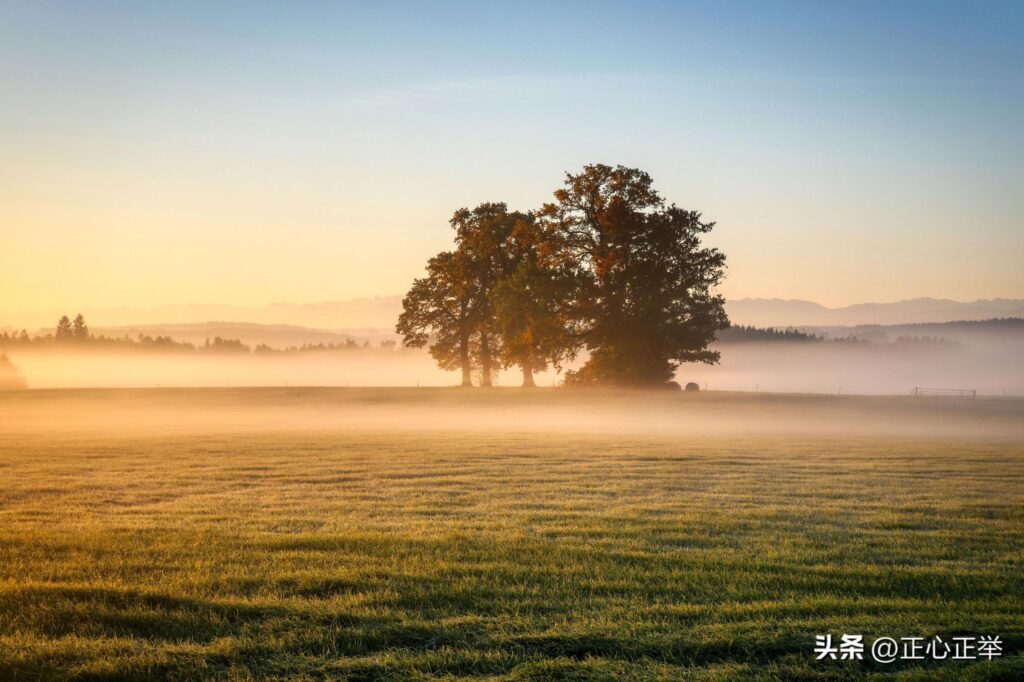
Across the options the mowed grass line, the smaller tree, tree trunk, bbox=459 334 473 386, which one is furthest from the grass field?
the smaller tree

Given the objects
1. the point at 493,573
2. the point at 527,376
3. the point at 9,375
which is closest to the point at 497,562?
the point at 493,573

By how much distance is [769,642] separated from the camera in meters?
6.02

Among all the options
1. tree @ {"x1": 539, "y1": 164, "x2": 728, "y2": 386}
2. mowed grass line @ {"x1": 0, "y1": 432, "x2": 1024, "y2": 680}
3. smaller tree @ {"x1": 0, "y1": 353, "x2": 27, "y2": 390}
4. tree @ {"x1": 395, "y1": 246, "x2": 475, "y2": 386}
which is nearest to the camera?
mowed grass line @ {"x1": 0, "y1": 432, "x2": 1024, "y2": 680}

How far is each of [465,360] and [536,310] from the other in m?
12.7

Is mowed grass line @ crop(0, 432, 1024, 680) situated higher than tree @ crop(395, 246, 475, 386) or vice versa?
tree @ crop(395, 246, 475, 386)

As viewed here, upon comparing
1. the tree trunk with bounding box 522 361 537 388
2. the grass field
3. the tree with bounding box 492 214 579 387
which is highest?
the tree with bounding box 492 214 579 387

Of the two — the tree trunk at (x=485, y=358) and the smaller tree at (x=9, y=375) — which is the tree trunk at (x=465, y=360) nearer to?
the tree trunk at (x=485, y=358)

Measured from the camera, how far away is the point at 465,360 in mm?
63125

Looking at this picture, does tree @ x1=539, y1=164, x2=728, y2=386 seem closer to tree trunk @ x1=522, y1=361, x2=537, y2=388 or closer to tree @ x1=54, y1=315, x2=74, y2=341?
tree trunk @ x1=522, y1=361, x2=537, y2=388

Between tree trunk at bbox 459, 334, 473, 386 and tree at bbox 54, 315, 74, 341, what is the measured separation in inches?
3537

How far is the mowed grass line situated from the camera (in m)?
5.77

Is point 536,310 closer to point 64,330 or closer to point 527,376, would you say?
point 527,376

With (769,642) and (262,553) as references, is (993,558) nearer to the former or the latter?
(769,642)

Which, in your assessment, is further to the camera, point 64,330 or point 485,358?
point 64,330
